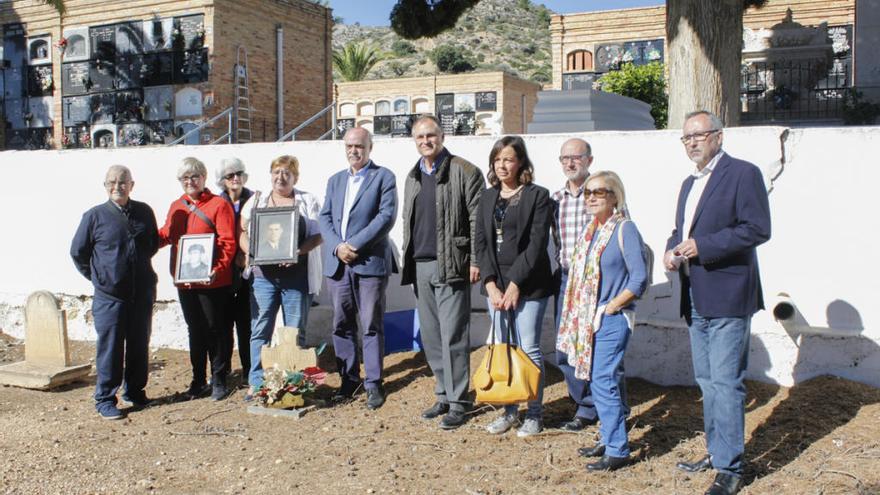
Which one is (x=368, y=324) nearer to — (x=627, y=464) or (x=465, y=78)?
(x=627, y=464)

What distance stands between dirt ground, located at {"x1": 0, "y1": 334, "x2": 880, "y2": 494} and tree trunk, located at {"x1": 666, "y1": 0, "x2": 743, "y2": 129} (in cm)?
344

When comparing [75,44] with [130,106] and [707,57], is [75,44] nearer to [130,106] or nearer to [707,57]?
[130,106]

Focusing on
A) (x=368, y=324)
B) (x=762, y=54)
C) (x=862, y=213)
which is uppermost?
(x=762, y=54)

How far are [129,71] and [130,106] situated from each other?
97cm

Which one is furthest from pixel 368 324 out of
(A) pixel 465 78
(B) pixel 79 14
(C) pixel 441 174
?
(A) pixel 465 78

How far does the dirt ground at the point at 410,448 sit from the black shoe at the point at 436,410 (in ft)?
0.23

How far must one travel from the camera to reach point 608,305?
445 centimetres

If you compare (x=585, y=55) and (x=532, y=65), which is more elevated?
(x=532, y=65)

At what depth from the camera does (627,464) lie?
15.0 ft

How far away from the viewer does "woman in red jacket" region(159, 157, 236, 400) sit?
20.3 ft

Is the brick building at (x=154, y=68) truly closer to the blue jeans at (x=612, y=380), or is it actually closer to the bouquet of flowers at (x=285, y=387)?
the bouquet of flowers at (x=285, y=387)

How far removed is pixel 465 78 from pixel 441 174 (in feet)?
79.9

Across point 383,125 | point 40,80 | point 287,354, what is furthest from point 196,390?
point 383,125

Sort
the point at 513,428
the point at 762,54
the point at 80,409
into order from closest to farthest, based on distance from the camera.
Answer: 1. the point at 513,428
2. the point at 80,409
3. the point at 762,54
